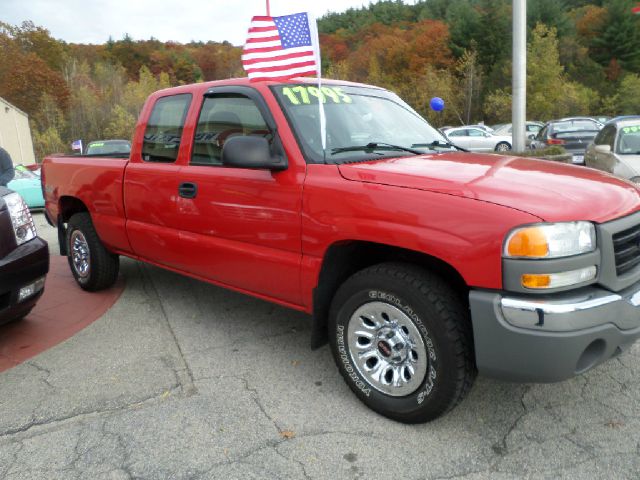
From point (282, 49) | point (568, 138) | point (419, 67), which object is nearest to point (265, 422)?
point (282, 49)

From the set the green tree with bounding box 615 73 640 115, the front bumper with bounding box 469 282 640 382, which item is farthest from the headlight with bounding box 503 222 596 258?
the green tree with bounding box 615 73 640 115

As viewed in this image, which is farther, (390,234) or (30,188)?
(30,188)

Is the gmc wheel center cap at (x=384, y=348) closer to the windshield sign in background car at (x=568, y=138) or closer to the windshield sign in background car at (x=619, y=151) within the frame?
the windshield sign in background car at (x=619, y=151)

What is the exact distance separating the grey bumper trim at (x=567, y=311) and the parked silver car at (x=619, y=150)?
561 centimetres

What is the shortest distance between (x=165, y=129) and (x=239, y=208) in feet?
4.31

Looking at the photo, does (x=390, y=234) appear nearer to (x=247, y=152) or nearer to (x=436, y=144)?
(x=247, y=152)

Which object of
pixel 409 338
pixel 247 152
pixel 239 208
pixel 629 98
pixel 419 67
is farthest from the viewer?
A: pixel 419 67

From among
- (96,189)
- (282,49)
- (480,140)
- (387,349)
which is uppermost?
(282,49)

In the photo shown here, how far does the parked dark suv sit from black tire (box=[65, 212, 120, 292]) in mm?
930

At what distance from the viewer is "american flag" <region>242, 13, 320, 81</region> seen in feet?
11.6

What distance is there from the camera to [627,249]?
2.58 metres

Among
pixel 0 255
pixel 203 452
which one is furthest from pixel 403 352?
pixel 0 255

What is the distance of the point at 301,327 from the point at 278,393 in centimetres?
110

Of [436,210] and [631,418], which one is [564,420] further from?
[436,210]
